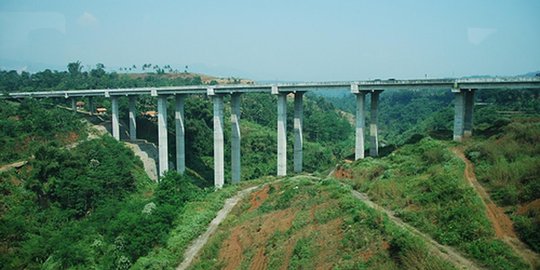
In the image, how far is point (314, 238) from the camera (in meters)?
20.7

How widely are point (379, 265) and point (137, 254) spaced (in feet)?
49.7

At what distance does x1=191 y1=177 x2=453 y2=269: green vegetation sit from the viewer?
16.6 m

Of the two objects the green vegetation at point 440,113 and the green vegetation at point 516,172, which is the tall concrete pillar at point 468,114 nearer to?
the green vegetation at point 440,113

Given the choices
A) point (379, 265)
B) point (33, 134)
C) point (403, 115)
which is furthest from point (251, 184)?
point (403, 115)

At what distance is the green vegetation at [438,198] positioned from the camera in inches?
648

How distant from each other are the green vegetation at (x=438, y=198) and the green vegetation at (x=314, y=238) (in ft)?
6.24

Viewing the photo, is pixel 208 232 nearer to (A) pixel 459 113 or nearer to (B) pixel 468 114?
(A) pixel 459 113

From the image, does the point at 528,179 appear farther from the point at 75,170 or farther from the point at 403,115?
the point at 403,115

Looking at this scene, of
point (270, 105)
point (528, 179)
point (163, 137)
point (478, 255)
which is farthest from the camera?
point (270, 105)

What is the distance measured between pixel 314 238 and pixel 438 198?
20.7 feet

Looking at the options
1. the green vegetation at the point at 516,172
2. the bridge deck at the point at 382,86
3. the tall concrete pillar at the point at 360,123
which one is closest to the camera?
the green vegetation at the point at 516,172

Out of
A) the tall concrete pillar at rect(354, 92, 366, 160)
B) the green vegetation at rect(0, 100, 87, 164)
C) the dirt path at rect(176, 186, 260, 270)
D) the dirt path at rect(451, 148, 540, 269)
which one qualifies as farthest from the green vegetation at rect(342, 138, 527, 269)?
the green vegetation at rect(0, 100, 87, 164)

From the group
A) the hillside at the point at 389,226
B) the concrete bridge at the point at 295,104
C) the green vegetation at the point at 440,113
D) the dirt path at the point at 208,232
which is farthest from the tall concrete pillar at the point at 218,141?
the green vegetation at the point at 440,113

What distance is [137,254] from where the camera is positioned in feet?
84.5
